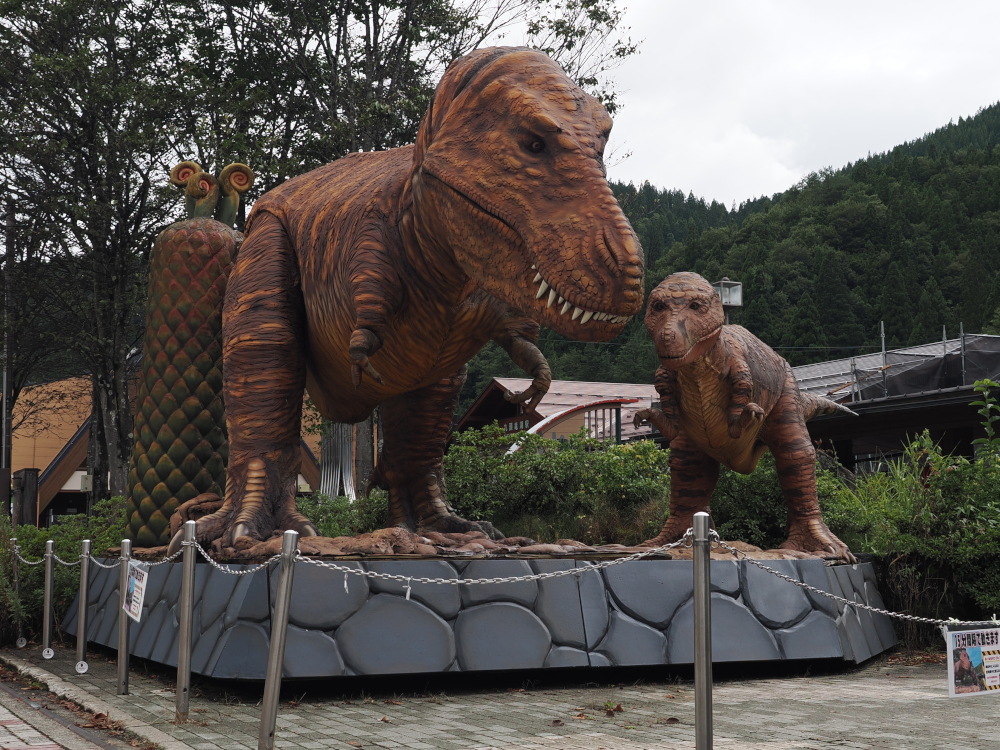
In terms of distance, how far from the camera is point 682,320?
6004 millimetres

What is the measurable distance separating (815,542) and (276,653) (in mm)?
4115

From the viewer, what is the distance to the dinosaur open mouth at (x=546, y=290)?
382cm

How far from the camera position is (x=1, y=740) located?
14.1 ft

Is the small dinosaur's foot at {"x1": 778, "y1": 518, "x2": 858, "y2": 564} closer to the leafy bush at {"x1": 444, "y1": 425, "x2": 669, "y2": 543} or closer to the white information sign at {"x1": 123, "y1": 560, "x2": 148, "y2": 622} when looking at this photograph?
the leafy bush at {"x1": 444, "y1": 425, "x2": 669, "y2": 543}

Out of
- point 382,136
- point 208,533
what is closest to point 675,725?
point 208,533

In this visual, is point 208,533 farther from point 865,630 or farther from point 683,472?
point 865,630

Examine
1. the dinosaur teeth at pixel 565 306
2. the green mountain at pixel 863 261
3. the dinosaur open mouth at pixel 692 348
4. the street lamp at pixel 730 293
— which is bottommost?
the dinosaur teeth at pixel 565 306

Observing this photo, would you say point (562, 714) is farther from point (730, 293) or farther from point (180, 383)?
point (730, 293)

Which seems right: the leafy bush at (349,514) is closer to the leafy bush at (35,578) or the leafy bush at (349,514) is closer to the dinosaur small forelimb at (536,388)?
the leafy bush at (35,578)

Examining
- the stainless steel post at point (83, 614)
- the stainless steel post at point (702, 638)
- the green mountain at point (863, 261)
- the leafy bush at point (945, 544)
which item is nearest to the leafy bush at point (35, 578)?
the stainless steel post at point (83, 614)

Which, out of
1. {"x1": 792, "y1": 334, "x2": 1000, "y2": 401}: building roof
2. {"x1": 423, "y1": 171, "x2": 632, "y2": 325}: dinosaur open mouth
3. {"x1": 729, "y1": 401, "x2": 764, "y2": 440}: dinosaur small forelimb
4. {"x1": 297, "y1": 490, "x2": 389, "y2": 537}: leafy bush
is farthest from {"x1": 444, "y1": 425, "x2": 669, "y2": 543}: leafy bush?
{"x1": 792, "y1": 334, "x2": 1000, "y2": 401}: building roof

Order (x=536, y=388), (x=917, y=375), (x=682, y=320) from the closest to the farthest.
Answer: (x=536, y=388) → (x=682, y=320) → (x=917, y=375)

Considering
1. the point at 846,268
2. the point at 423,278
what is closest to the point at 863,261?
the point at 846,268

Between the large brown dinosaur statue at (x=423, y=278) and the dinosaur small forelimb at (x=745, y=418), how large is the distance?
1.65 m
